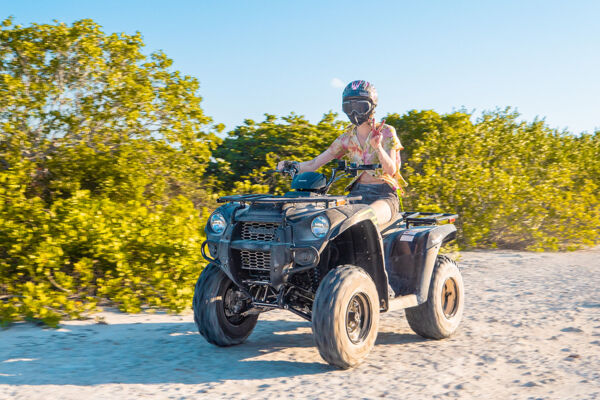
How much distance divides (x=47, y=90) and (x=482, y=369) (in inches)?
251

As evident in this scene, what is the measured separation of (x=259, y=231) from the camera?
15.0 feet

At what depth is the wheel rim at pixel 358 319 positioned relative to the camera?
4.49 meters

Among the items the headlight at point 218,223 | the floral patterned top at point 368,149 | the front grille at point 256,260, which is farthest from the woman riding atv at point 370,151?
the front grille at point 256,260

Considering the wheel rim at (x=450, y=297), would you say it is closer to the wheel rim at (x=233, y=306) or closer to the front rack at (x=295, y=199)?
the front rack at (x=295, y=199)

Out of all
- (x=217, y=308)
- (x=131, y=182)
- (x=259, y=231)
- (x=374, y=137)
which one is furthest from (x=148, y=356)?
(x=131, y=182)

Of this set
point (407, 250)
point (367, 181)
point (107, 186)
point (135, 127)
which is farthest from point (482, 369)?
point (135, 127)

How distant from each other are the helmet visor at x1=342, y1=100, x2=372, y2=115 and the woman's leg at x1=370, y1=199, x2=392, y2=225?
0.78 m

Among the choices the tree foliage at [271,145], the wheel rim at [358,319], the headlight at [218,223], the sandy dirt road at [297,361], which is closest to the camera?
the sandy dirt road at [297,361]

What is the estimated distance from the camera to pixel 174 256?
700 centimetres

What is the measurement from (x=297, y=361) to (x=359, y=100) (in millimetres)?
2206

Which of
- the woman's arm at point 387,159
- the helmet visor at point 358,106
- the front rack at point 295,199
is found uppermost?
the helmet visor at point 358,106

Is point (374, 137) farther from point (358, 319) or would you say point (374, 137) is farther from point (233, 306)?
point (233, 306)

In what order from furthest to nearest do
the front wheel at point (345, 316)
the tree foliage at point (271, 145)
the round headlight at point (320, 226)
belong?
1. the tree foliage at point (271, 145)
2. the round headlight at point (320, 226)
3. the front wheel at point (345, 316)

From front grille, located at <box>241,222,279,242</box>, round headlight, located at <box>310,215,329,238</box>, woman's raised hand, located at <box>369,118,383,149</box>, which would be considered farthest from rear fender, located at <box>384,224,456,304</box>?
front grille, located at <box>241,222,279,242</box>
